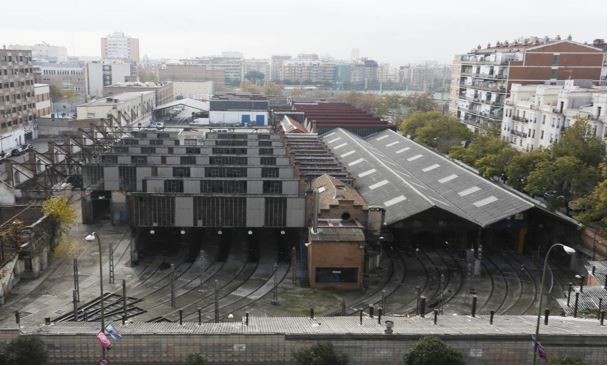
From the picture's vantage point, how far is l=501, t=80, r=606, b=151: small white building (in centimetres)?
5528

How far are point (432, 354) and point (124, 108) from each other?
79.4m

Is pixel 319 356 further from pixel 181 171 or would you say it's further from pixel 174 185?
pixel 181 171

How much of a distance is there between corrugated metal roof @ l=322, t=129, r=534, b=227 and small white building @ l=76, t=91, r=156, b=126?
129 feet

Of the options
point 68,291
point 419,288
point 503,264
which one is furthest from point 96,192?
point 503,264

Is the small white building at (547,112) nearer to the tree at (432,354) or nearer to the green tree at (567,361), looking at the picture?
the green tree at (567,361)

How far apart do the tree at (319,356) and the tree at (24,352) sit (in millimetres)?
8741

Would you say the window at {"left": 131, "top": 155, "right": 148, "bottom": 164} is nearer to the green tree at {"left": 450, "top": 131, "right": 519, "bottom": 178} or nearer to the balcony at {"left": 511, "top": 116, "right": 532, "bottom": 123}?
the green tree at {"left": 450, "top": 131, "right": 519, "bottom": 178}

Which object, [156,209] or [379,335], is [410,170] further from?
[379,335]

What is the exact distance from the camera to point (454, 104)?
311ft

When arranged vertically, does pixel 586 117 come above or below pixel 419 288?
above

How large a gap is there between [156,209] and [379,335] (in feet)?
58.7

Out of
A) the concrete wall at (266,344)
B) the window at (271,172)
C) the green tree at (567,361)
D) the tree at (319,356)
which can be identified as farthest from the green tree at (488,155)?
the tree at (319,356)

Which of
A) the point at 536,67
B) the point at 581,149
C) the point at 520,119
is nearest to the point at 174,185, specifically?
the point at 581,149

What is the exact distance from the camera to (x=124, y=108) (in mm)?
89188
